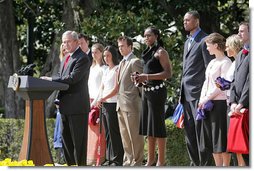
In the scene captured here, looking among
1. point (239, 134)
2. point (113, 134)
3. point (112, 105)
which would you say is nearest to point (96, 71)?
point (112, 105)

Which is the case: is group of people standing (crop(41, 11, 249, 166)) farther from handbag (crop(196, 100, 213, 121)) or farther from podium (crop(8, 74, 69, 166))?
podium (crop(8, 74, 69, 166))

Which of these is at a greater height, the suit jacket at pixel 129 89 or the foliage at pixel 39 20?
the foliage at pixel 39 20

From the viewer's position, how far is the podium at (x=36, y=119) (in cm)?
815

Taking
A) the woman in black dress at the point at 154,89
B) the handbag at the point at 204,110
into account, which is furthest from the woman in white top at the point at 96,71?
the handbag at the point at 204,110

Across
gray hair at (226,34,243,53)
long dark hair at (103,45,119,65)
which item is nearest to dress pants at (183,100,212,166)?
gray hair at (226,34,243,53)

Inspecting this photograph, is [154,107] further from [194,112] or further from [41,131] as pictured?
[41,131]

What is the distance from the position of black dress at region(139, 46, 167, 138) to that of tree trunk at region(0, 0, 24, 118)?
18.6ft

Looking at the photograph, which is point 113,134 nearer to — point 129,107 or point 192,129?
point 129,107

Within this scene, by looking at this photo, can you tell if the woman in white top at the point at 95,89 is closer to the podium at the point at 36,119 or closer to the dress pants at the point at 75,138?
the dress pants at the point at 75,138

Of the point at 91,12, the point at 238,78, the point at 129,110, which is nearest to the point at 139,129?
the point at 129,110

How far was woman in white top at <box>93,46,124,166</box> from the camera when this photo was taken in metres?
10.0

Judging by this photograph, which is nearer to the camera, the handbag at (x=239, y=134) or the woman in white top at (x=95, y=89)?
the handbag at (x=239, y=134)

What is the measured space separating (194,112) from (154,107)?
37.1 inches

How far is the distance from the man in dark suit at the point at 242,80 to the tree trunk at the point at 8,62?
25.0 feet
